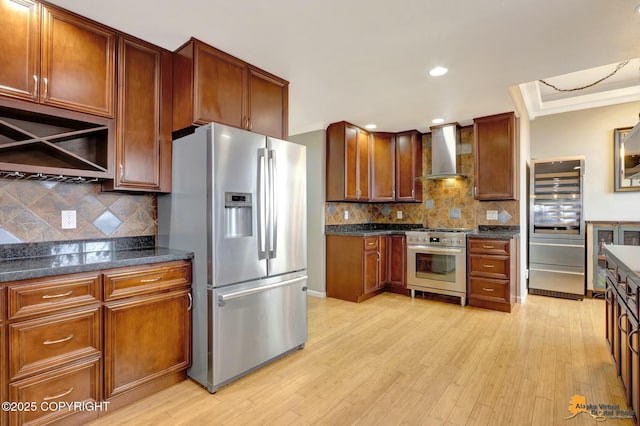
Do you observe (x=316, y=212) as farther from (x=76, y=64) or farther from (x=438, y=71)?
(x=76, y=64)

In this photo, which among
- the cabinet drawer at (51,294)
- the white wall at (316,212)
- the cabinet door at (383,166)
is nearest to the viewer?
the cabinet drawer at (51,294)

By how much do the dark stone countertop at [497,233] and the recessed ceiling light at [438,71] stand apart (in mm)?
2083

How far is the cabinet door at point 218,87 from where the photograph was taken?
89.2 inches

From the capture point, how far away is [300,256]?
2.69m

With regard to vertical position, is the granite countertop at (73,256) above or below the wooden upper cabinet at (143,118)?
below

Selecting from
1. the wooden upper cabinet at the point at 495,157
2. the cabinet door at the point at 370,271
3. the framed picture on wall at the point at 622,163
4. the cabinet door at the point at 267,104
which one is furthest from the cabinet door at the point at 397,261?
the framed picture on wall at the point at 622,163

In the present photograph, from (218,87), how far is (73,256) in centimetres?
152

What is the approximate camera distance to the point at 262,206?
7.73ft

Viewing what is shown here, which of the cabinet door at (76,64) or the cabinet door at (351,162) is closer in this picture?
the cabinet door at (76,64)

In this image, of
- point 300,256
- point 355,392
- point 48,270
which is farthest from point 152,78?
point 355,392

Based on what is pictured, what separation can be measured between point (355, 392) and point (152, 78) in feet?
8.69

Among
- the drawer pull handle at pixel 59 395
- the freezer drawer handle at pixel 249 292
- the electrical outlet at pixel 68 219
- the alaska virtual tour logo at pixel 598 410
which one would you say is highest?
the electrical outlet at pixel 68 219

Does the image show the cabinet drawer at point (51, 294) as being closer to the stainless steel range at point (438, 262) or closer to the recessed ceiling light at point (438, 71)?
the recessed ceiling light at point (438, 71)

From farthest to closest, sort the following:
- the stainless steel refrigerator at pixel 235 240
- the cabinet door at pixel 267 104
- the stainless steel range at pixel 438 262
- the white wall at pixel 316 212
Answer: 1. the white wall at pixel 316 212
2. the stainless steel range at pixel 438 262
3. the cabinet door at pixel 267 104
4. the stainless steel refrigerator at pixel 235 240
